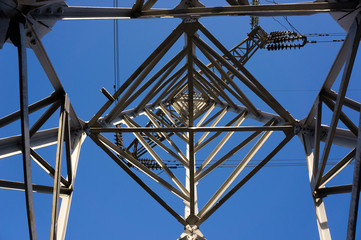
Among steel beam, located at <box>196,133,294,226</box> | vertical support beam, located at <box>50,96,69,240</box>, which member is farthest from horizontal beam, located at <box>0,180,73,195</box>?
steel beam, located at <box>196,133,294,226</box>

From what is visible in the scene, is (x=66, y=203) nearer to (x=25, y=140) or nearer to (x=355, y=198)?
(x=25, y=140)

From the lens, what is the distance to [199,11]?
6078mm

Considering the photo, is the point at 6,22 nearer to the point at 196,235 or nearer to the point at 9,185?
the point at 9,185

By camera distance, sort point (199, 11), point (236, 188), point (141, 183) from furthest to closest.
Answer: point (141, 183), point (236, 188), point (199, 11)

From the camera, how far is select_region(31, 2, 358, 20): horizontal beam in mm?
5285

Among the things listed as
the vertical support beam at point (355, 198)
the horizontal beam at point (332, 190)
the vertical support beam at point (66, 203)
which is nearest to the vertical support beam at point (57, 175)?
the vertical support beam at point (66, 203)

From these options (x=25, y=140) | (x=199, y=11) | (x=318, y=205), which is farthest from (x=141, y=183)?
(x=199, y=11)

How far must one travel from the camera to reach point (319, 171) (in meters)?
6.05

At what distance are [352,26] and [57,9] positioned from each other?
5520 mm

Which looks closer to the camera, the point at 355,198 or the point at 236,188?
the point at 355,198

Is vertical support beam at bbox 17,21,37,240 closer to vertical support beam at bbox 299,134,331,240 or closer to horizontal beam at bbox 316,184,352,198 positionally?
vertical support beam at bbox 299,134,331,240

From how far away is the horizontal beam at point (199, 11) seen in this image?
5.28 m

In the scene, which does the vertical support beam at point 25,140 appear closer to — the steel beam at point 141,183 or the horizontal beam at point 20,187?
the horizontal beam at point 20,187

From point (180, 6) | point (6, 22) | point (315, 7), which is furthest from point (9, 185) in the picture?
point (315, 7)
